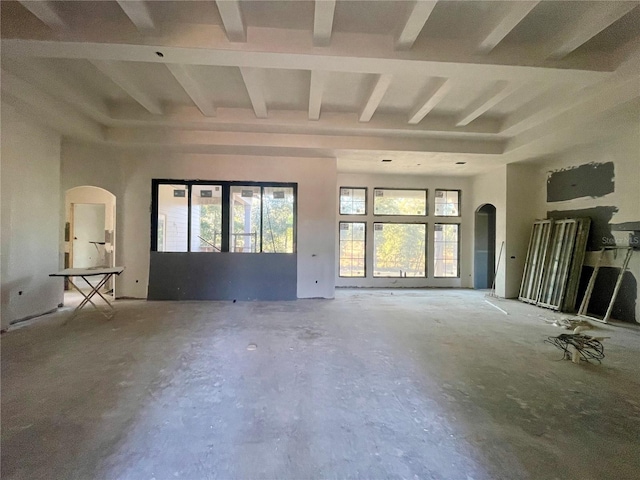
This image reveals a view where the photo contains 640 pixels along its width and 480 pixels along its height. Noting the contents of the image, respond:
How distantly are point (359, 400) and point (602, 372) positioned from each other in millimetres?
2509

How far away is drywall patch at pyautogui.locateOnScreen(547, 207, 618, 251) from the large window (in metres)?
5.62

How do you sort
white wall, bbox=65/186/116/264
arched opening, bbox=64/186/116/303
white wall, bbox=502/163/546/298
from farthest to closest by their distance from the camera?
arched opening, bbox=64/186/116/303
white wall, bbox=65/186/116/264
white wall, bbox=502/163/546/298

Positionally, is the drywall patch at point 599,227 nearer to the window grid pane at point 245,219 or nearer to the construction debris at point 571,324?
the construction debris at point 571,324

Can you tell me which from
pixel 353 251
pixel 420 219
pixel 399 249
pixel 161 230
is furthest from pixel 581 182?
pixel 161 230

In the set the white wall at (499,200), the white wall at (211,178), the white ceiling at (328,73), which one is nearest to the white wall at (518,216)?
the white wall at (499,200)

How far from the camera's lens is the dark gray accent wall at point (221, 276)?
19.3ft

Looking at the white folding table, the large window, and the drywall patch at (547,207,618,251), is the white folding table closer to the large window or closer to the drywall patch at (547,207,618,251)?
the large window

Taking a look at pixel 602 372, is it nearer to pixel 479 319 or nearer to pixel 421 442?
pixel 479 319

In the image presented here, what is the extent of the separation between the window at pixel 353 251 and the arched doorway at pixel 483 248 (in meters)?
3.12

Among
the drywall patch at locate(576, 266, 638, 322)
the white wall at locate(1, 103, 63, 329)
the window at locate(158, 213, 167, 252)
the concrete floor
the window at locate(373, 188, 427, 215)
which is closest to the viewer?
the concrete floor

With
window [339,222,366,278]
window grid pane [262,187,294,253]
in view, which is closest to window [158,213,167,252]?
window grid pane [262,187,294,253]

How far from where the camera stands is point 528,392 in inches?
95.9

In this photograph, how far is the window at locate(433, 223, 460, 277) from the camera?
8.07 m

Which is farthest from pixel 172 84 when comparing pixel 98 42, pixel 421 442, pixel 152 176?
pixel 421 442
